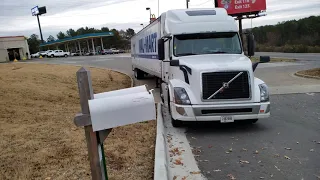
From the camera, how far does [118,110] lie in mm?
2301

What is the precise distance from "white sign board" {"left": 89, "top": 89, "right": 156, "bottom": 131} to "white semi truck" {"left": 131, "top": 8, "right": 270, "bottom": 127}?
4.46m

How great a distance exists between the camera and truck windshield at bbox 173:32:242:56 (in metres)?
8.19

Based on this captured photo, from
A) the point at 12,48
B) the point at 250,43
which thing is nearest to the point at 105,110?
the point at 250,43

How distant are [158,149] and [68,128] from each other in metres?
2.42

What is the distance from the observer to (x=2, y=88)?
9.55 metres

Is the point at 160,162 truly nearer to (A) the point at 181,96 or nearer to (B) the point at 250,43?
(A) the point at 181,96

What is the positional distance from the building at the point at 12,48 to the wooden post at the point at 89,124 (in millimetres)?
64718

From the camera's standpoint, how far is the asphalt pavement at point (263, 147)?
4676 mm

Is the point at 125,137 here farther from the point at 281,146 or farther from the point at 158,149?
the point at 281,146

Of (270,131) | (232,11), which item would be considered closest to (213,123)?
(270,131)

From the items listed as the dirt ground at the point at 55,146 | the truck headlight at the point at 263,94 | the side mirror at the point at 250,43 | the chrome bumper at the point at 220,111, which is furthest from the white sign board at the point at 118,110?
the side mirror at the point at 250,43

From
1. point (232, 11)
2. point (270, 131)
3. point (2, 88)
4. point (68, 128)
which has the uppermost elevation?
point (232, 11)

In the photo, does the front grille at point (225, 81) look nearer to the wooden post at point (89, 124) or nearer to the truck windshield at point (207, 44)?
the truck windshield at point (207, 44)

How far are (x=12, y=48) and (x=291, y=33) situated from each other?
2318 inches
